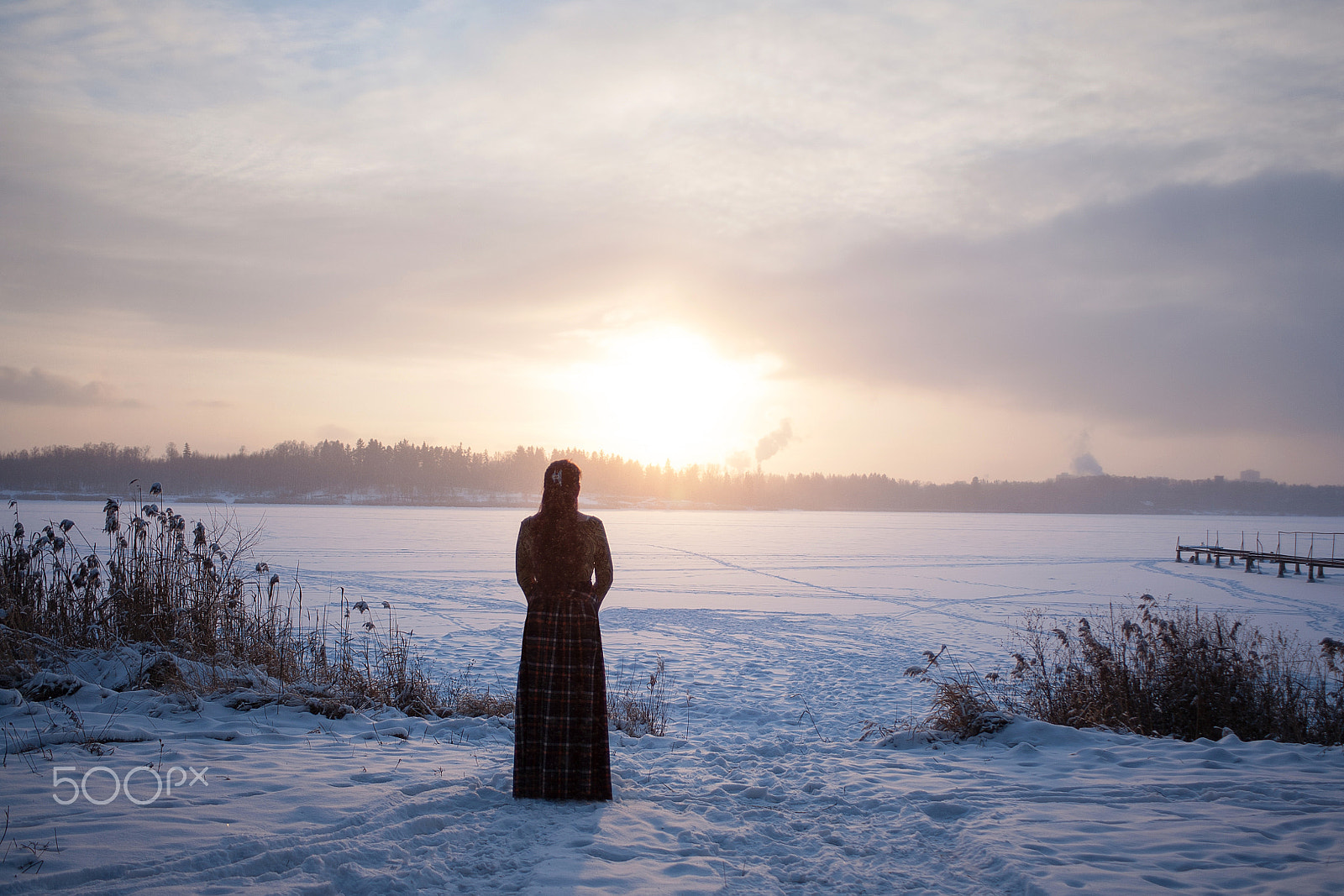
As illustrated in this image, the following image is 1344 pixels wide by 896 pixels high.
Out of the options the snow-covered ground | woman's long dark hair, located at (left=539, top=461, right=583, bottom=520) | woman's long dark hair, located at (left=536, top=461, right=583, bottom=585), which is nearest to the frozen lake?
the snow-covered ground

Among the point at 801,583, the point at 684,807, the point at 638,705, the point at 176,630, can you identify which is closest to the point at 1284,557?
the point at 801,583

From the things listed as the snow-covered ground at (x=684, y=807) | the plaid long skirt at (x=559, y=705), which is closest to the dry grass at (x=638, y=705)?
the snow-covered ground at (x=684, y=807)

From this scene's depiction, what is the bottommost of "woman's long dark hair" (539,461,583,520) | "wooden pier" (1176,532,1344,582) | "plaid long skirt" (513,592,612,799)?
"wooden pier" (1176,532,1344,582)

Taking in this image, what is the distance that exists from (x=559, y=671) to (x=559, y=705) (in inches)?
8.5

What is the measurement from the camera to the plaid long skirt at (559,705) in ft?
15.6

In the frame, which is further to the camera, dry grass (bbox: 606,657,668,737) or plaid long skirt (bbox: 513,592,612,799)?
dry grass (bbox: 606,657,668,737)

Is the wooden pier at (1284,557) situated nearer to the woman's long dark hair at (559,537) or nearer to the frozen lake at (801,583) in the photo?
the frozen lake at (801,583)

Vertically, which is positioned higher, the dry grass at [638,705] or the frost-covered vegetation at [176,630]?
the frost-covered vegetation at [176,630]

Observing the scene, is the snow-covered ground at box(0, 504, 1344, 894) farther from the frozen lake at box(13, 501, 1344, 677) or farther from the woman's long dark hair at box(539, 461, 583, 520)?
the frozen lake at box(13, 501, 1344, 677)

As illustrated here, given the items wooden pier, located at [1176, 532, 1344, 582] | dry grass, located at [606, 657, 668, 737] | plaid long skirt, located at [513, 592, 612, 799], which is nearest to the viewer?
plaid long skirt, located at [513, 592, 612, 799]

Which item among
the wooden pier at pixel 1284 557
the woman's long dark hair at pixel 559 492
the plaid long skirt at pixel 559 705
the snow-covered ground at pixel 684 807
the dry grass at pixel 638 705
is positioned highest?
the woman's long dark hair at pixel 559 492

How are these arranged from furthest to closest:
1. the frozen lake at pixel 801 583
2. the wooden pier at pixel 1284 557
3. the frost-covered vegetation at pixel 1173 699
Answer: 1. the wooden pier at pixel 1284 557
2. the frozen lake at pixel 801 583
3. the frost-covered vegetation at pixel 1173 699

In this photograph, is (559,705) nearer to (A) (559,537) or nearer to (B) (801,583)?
(A) (559,537)

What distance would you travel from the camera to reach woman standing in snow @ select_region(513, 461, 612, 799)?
475 centimetres
